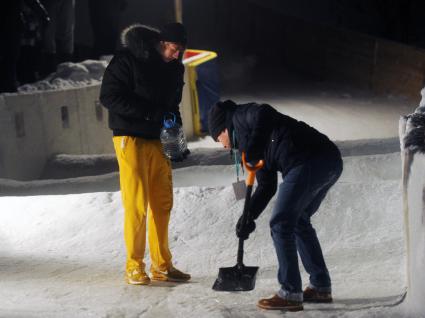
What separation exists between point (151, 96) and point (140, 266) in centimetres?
→ 115

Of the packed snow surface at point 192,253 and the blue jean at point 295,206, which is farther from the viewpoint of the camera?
the packed snow surface at point 192,253

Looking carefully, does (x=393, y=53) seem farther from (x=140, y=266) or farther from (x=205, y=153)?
(x=140, y=266)

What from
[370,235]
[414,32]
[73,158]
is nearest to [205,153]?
[73,158]

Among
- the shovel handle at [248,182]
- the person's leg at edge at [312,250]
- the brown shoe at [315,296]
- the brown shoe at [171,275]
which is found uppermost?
the shovel handle at [248,182]

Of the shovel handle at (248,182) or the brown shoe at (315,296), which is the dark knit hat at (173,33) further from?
the brown shoe at (315,296)

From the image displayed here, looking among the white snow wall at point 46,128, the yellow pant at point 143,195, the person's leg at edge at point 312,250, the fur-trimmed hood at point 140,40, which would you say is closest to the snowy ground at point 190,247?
the person's leg at edge at point 312,250

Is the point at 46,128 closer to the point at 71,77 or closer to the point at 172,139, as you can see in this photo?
the point at 71,77

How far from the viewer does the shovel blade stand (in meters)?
5.26

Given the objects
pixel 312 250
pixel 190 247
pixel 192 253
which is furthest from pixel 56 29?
pixel 312 250

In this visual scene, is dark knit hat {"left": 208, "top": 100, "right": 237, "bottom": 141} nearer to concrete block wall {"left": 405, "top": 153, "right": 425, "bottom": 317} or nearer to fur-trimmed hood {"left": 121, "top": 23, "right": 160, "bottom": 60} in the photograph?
fur-trimmed hood {"left": 121, "top": 23, "right": 160, "bottom": 60}

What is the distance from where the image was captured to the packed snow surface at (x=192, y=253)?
5.09 m

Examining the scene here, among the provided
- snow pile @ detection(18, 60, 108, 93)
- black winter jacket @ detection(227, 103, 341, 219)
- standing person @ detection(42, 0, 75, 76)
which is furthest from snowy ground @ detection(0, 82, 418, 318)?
standing person @ detection(42, 0, 75, 76)

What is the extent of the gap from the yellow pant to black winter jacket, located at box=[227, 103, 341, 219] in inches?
35.0

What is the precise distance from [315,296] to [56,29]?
756cm
